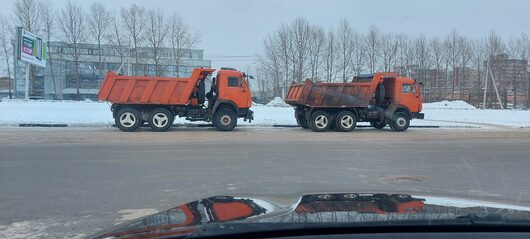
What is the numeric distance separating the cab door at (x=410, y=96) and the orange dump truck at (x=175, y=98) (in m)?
6.72

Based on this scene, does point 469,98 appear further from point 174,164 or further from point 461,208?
point 461,208

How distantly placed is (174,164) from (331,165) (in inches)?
126

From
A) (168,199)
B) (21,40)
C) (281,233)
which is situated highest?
Result: (21,40)

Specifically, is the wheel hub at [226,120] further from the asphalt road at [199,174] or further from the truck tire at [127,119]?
the asphalt road at [199,174]

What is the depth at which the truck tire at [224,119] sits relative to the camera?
64.7 ft

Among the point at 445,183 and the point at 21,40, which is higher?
the point at 21,40

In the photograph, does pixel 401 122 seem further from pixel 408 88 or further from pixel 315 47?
pixel 315 47

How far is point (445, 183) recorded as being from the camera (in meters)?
8.04

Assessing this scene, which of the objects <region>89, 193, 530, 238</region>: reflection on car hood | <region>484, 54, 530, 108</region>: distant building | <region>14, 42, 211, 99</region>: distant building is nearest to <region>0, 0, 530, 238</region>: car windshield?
<region>89, 193, 530, 238</region>: reflection on car hood

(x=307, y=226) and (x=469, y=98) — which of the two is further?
(x=469, y=98)

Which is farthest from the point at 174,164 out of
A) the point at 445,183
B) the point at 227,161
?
the point at 445,183

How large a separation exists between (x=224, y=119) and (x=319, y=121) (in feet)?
13.1

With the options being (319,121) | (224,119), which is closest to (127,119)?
(224,119)

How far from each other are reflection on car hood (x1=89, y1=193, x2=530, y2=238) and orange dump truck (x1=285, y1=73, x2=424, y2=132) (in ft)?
59.5
